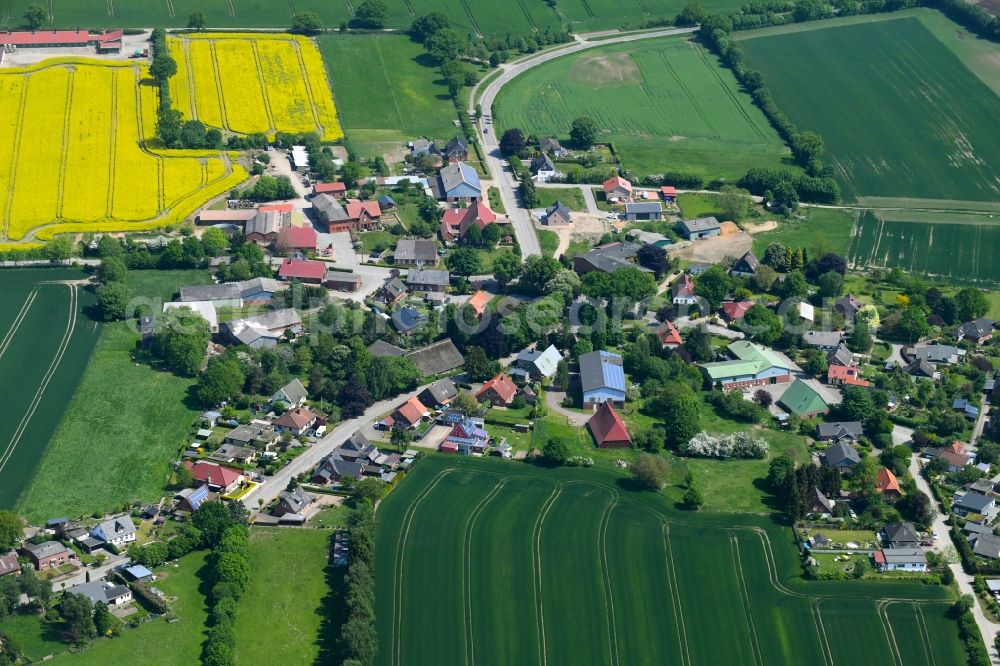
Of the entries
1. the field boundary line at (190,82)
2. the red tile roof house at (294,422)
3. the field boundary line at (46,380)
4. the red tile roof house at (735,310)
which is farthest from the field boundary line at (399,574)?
the field boundary line at (190,82)

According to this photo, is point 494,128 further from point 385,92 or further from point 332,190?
point 332,190

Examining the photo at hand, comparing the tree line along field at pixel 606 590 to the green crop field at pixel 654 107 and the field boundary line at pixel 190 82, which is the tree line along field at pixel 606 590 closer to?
the green crop field at pixel 654 107

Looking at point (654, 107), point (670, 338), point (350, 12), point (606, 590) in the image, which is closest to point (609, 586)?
point (606, 590)

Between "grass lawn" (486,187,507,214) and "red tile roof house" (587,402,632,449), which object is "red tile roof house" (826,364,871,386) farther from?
"grass lawn" (486,187,507,214)

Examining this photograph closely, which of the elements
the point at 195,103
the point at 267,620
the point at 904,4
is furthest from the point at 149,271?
the point at 904,4

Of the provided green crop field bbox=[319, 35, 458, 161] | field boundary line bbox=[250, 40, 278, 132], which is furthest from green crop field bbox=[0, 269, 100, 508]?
green crop field bbox=[319, 35, 458, 161]

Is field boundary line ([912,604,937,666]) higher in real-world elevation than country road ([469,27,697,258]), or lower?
higher

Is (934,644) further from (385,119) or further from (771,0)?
(771,0)
